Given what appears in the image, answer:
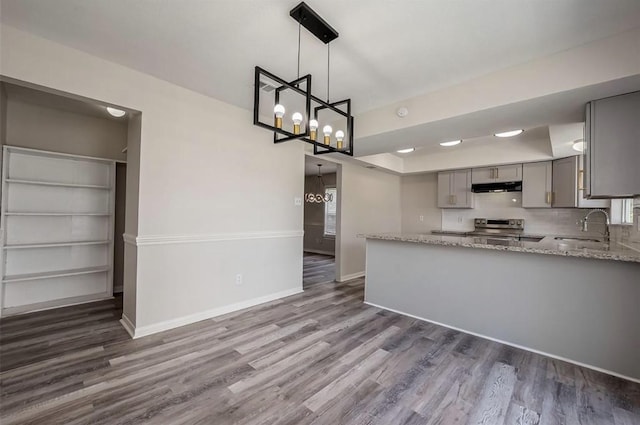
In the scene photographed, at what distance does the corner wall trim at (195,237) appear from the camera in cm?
Result: 276

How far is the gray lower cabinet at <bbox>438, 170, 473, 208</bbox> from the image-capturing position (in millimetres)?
5574

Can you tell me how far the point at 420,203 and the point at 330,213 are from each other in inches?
111

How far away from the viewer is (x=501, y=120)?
2857 mm

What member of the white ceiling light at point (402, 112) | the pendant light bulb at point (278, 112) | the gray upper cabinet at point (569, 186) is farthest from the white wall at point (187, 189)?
the gray upper cabinet at point (569, 186)

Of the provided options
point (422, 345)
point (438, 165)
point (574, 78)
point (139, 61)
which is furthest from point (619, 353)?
point (139, 61)

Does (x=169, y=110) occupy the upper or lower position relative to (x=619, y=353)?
upper

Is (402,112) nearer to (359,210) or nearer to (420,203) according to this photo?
(359,210)

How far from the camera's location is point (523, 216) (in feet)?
17.0

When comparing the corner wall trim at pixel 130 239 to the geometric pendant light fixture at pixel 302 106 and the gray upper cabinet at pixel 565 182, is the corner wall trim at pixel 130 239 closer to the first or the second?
the geometric pendant light fixture at pixel 302 106

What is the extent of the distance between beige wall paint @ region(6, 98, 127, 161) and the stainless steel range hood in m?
6.20

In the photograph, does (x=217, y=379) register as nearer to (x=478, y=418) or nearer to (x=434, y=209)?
(x=478, y=418)

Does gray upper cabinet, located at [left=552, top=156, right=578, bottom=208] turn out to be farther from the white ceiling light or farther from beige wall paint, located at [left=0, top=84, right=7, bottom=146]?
beige wall paint, located at [left=0, top=84, right=7, bottom=146]

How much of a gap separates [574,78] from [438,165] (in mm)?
3570

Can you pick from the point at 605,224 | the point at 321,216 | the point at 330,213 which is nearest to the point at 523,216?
the point at 605,224
